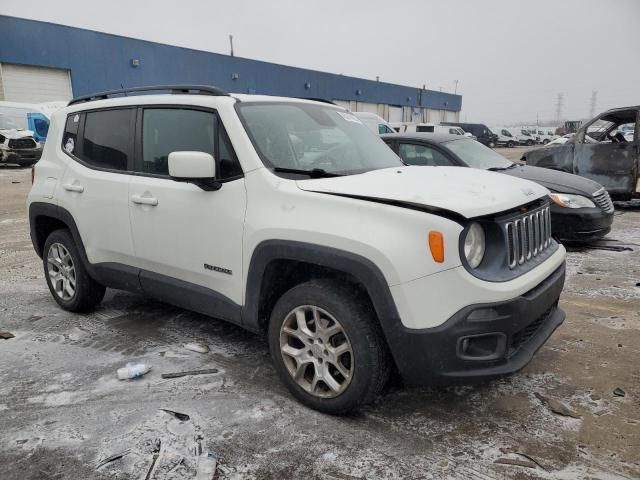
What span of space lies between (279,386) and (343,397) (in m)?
0.61

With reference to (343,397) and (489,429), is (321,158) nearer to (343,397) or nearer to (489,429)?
(343,397)

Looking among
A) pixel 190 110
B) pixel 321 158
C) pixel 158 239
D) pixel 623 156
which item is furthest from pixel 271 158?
pixel 623 156

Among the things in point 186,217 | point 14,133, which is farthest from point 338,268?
point 14,133

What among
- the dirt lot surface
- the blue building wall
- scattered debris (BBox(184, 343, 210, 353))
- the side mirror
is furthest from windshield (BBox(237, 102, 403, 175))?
the blue building wall

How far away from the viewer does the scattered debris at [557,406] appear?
2867 mm

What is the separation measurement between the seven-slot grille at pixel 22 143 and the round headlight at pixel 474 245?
64.3ft

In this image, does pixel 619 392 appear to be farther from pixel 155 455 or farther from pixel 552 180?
pixel 552 180

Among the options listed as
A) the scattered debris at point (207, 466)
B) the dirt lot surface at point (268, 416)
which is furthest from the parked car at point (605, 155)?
the scattered debris at point (207, 466)

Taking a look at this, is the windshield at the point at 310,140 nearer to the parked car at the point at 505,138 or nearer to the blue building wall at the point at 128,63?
the blue building wall at the point at 128,63

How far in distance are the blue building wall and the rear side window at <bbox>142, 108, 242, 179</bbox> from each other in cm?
2545

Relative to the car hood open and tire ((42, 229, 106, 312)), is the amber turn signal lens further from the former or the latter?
the car hood open

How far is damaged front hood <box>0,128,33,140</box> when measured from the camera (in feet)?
59.5

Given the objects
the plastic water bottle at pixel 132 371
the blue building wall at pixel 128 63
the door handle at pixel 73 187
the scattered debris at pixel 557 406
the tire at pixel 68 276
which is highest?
the blue building wall at pixel 128 63

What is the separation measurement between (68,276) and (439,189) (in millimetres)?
3421
